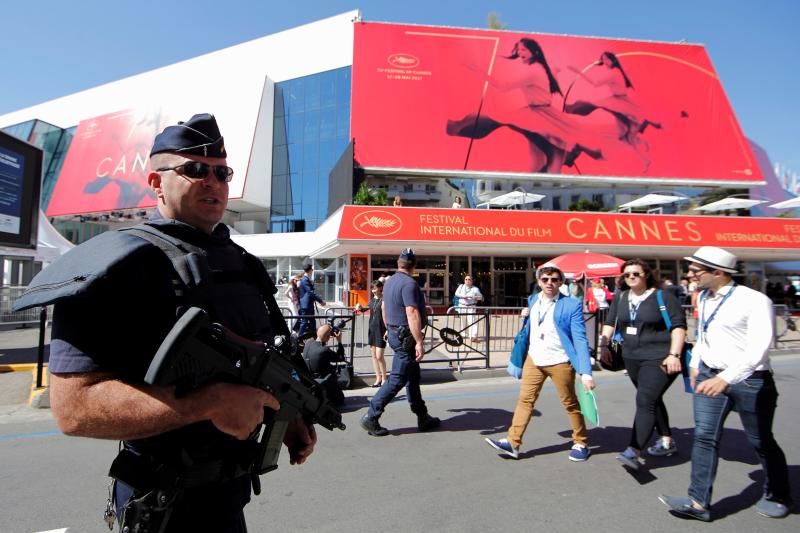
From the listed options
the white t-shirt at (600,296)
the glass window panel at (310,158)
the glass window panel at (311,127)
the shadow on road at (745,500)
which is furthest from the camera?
the glass window panel at (311,127)

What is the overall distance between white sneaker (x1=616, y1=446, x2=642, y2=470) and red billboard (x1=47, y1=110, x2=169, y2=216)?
36794mm

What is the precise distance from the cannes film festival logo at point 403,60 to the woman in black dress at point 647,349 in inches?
911

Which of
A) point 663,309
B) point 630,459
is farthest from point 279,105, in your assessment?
point 630,459

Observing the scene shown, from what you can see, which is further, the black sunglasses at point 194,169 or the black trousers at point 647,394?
the black trousers at point 647,394

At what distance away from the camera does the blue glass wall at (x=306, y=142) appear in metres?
33.7

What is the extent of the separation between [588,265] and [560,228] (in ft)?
21.3

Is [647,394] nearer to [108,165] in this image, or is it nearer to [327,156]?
[327,156]

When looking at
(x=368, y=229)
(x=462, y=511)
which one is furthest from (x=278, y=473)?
(x=368, y=229)

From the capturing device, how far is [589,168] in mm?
24969

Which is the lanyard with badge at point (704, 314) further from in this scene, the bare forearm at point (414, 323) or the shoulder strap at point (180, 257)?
the shoulder strap at point (180, 257)

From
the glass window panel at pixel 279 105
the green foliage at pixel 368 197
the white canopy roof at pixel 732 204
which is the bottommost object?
the white canopy roof at pixel 732 204

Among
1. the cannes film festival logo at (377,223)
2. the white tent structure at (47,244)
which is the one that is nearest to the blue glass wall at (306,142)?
the cannes film festival logo at (377,223)

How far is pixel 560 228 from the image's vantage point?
62.8ft

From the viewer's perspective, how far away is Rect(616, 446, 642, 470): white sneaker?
3.90m
